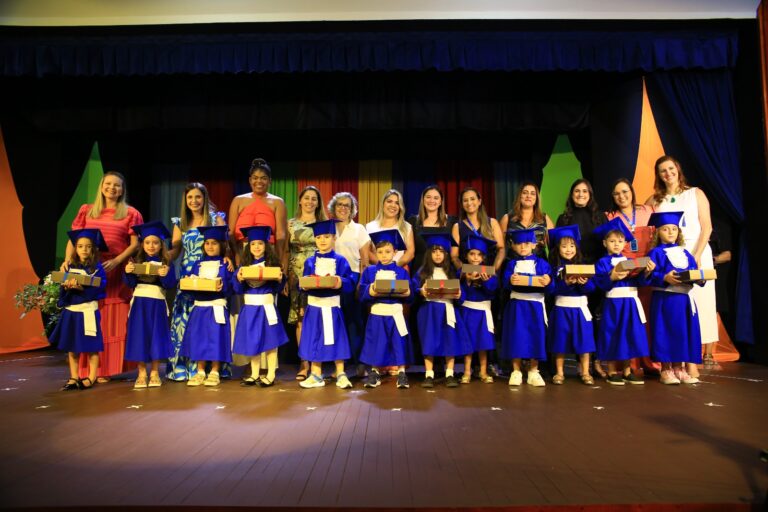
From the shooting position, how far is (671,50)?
6203mm

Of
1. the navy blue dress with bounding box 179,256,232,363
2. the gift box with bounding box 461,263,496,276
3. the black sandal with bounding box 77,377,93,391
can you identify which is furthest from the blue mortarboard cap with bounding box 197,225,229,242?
the gift box with bounding box 461,263,496,276

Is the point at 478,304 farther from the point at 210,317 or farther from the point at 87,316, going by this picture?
the point at 87,316

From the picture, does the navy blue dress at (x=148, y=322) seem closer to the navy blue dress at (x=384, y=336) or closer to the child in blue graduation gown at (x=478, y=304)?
the navy blue dress at (x=384, y=336)

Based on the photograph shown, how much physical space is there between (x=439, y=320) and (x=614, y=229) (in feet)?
5.64

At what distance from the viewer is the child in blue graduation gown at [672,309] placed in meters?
Answer: 4.37

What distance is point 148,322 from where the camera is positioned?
4.37 metres

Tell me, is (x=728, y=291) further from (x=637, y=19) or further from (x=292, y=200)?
(x=292, y=200)

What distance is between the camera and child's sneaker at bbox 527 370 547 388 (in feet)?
14.1

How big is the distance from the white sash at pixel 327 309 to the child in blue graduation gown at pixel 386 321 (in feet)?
0.89

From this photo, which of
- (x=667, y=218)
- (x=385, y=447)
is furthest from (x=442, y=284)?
(x=667, y=218)

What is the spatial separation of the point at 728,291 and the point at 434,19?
4726mm

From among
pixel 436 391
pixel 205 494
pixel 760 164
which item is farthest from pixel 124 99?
pixel 760 164

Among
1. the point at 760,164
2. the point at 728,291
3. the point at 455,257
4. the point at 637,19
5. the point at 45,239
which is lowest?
the point at 728,291

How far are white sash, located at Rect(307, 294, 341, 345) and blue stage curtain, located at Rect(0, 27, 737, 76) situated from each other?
318 cm
